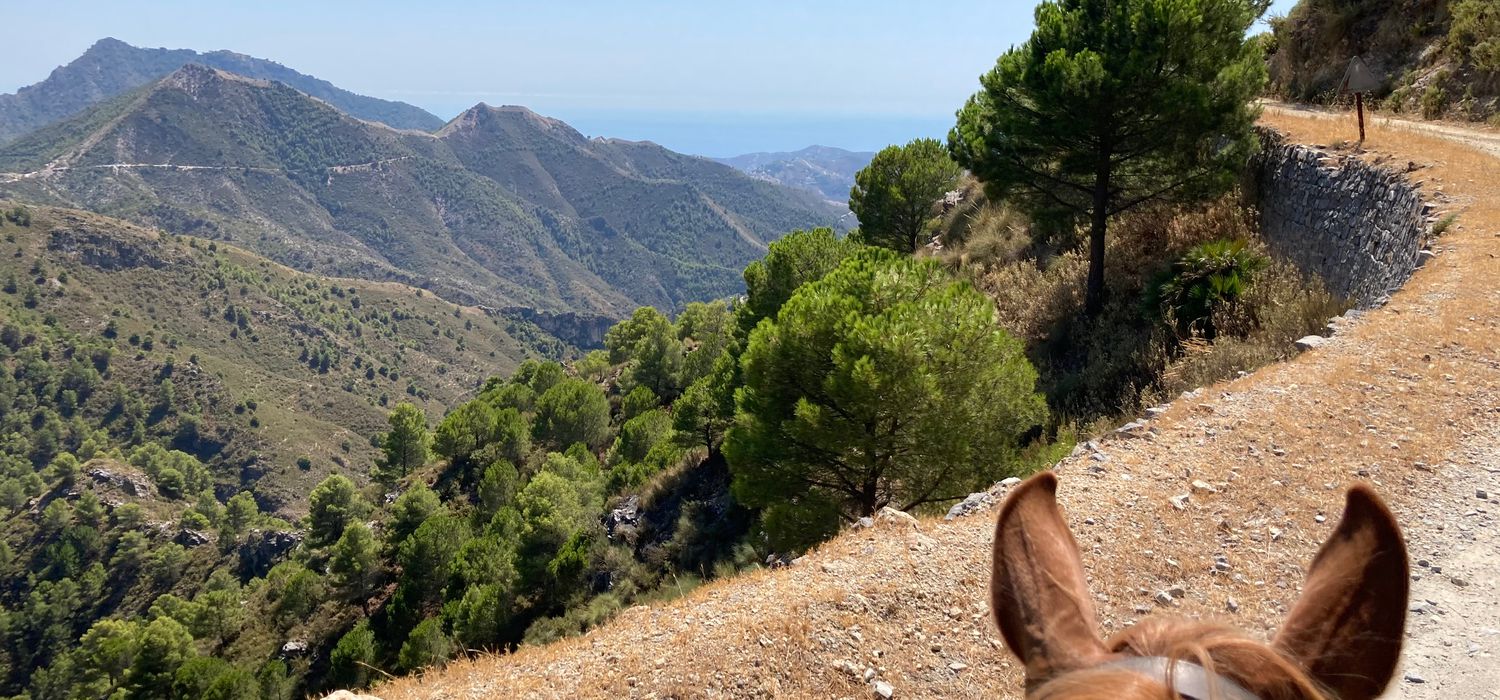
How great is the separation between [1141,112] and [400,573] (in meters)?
42.5

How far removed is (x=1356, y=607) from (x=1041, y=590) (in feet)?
1.85

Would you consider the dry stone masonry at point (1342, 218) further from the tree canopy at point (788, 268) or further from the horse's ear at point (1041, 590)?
the horse's ear at point (1041, 590)

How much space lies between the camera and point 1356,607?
1.34 metres

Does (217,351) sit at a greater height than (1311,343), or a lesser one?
lesser

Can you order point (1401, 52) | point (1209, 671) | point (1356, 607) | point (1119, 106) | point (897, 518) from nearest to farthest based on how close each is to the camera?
point (1209, 671) < point (1356, 607) < point (897, 518) < point (1119, 106) < point (1401, 52)

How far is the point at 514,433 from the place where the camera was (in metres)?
50.0

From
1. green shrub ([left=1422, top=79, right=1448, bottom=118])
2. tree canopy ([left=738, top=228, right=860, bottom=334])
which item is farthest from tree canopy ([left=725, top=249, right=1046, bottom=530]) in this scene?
green shrub ([left=1422, top=79, right=1448, bottom=118])

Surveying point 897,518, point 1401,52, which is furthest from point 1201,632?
point 1401,52

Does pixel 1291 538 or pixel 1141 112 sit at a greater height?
pixel 1141 112

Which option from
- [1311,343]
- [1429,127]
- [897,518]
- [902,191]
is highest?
[1429,127]

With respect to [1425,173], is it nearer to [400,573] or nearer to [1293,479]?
[1293,479]

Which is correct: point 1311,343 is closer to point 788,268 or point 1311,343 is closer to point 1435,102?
point 788,268

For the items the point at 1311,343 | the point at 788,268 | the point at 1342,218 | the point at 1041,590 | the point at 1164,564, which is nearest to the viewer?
the point at 1041,590

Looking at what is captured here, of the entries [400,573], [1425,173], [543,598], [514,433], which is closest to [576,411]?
[514,433]
